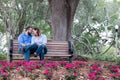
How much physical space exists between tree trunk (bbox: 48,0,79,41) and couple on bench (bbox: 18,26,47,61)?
265 centimetres

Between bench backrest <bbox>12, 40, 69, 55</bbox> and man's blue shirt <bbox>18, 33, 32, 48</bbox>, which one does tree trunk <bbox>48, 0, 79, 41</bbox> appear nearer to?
bench backrest <bbox>12, 40, 69, 55</bbox>

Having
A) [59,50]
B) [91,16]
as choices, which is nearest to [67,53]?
[59,50]

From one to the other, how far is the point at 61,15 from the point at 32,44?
11.2 feet

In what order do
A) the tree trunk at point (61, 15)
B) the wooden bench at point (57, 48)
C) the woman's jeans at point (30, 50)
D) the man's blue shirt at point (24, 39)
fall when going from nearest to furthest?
the woman's jeans at point (30, 50) → the man's blue shirt at point (24, 39) → the wooden bench at point (57, 48) → the tree trunk at point (61, 15)

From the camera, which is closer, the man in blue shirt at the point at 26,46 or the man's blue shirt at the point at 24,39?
the man in blue shirt at the point at 26,46

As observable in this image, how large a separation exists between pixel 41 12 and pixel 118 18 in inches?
348

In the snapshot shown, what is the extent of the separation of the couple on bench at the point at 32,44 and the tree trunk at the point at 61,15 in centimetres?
265

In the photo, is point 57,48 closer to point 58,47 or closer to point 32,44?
point 58,47

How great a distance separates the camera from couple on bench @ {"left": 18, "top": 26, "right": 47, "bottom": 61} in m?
7.90

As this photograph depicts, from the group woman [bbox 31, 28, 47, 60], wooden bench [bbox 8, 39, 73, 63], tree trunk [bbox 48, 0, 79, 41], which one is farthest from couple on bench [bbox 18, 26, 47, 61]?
tree trunk [bbox 48, 0, 79, 41]

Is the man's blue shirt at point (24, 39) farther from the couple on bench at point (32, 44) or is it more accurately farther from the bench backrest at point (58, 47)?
the bench backrest at point (58, 47)

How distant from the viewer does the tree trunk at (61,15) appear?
10.9m

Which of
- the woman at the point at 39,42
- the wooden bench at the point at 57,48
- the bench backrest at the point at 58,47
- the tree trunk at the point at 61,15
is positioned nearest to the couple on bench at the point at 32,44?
the woman at the point at 39,42

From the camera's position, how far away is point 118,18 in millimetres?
25281
